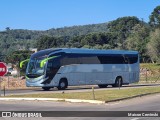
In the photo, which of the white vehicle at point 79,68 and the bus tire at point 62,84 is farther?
the bus tire at point 62,84

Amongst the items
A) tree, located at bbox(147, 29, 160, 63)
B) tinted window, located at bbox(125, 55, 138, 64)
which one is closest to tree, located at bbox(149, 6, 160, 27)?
tree, located at bbox(147, 29, 160, 63)

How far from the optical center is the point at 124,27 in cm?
18275

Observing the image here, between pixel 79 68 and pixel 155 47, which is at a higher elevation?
pixel 155 47

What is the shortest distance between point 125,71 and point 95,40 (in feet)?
389

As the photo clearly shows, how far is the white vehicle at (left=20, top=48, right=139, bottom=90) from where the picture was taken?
123ft

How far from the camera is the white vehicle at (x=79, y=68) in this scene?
123ft

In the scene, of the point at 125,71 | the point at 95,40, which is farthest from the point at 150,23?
the point at 125,71

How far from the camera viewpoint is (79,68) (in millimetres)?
39938

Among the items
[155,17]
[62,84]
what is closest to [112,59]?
[62,84]

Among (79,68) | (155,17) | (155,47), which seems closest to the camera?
(79,68)

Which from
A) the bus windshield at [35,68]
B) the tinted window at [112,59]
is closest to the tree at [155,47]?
the tinted window at [112,59]

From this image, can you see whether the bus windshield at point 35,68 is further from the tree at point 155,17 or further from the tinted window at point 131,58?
the tree at point 155,17

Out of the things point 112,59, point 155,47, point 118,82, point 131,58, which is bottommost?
point 118,82

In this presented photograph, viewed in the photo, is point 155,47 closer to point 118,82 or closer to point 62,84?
point 118,82
